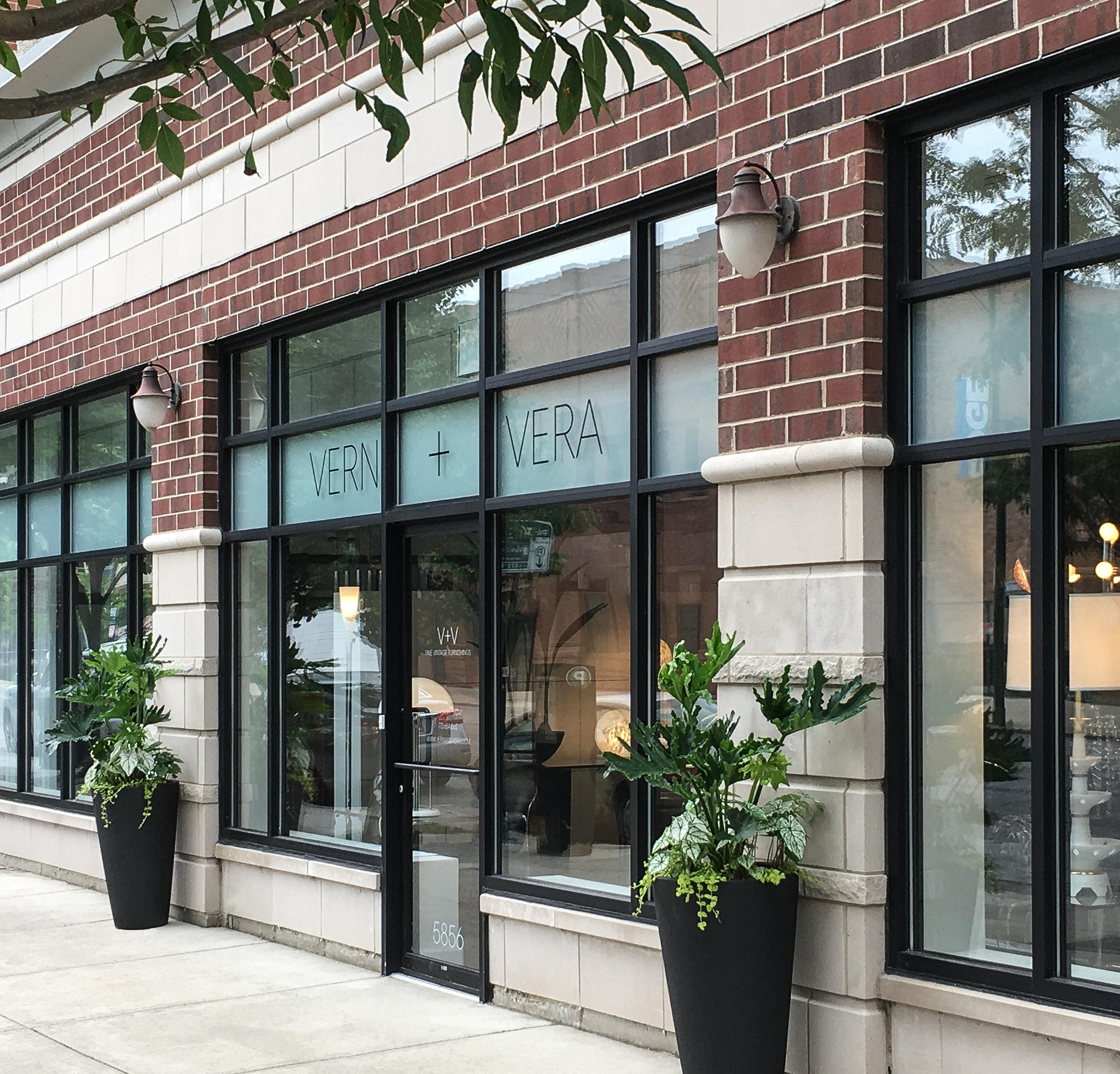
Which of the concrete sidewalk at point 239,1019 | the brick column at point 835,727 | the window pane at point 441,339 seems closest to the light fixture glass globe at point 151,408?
the window pane at point 441,339

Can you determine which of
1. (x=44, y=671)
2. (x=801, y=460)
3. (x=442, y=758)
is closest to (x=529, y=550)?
(x=442, y=758)

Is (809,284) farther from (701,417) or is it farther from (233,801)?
(233,801)

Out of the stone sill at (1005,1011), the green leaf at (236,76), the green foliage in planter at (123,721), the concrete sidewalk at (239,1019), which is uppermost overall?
the green leaf at (236,76)

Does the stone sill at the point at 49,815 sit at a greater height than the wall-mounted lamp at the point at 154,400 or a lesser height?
lesser

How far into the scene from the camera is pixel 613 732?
737cm

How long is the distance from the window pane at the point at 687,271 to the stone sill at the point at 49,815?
6.02 m

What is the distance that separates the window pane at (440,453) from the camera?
824 cm

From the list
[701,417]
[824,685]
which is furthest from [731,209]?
[824,685]

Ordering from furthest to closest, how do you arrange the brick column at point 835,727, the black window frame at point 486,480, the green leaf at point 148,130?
1. the black window frame at point 486,480
2. the brick column at point 835,727
3. the green leaf at point 148,130

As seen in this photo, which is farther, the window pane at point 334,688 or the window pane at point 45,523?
the window pane at point 45,523

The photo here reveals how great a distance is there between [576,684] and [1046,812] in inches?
105

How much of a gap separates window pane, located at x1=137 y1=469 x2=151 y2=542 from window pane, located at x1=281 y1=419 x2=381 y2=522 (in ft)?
6.15

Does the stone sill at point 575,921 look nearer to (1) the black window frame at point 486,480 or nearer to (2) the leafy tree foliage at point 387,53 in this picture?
(1) the black window frame at point 486,480

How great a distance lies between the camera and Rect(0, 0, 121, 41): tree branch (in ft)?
13.6
